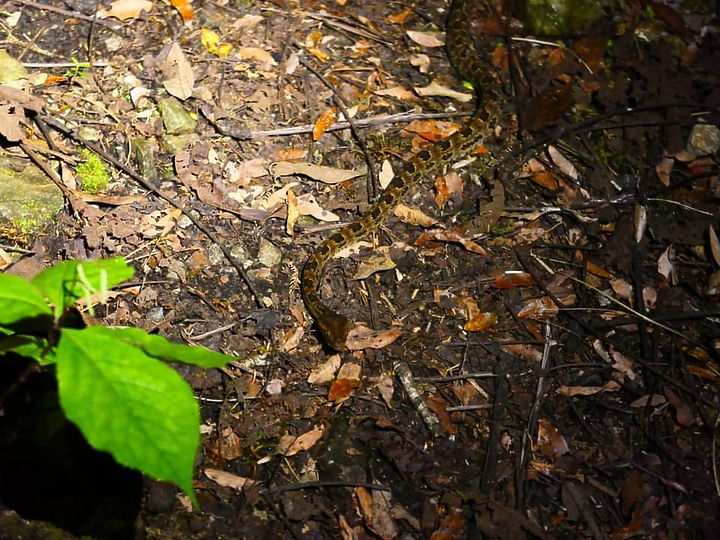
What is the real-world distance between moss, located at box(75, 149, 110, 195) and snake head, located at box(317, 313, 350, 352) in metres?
2.10

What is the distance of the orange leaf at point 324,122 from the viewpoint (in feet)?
19.2

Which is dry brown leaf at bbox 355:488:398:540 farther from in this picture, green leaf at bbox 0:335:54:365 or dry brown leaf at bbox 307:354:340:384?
green leaf at bbox 0:335:54:365

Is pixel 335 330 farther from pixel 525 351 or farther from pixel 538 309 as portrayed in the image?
pixel 538 309

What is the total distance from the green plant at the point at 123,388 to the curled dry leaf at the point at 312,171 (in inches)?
124

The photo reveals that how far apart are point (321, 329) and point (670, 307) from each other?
2.97 meters

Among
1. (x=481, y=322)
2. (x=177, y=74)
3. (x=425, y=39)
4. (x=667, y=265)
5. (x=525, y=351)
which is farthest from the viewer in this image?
(x=425, y=39)

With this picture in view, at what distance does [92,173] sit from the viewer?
508 centimetres

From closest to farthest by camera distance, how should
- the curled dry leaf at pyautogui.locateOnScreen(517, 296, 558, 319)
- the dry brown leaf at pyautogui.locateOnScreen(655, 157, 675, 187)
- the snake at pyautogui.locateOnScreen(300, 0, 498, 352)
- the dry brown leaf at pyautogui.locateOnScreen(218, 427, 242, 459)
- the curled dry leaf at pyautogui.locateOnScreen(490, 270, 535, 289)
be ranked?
the dry brown leaf at pyautogui.locateOnScreen(218, 427, 242, 459), the snake at pyautogui.locateOnScreen(300, 0, 498, 352), the curled dry leaf at pyautogui.locateOnScreen(517, 296, 558, 319), the curled dry leaf at pyautogui.locateOnScreen(490, 270, 535, 289), the dry brown leaf at pyautogui.locateOnScreen(655, 157, 675, 187)

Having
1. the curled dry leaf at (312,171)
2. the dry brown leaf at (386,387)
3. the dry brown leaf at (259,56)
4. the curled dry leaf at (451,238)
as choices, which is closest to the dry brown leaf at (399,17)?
the dry brown leaf at (259,56)

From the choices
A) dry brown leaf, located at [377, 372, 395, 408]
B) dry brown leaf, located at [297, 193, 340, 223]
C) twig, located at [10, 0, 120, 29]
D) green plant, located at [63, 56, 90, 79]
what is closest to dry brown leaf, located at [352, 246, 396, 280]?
dry brown leaf, located at [297, 193, 340, 223]

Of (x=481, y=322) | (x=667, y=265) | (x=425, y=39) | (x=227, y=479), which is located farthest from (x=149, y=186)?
(x=667, y=265)

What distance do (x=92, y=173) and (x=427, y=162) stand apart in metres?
2.88

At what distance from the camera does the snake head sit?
4607mm

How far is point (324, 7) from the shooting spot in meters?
6.77
